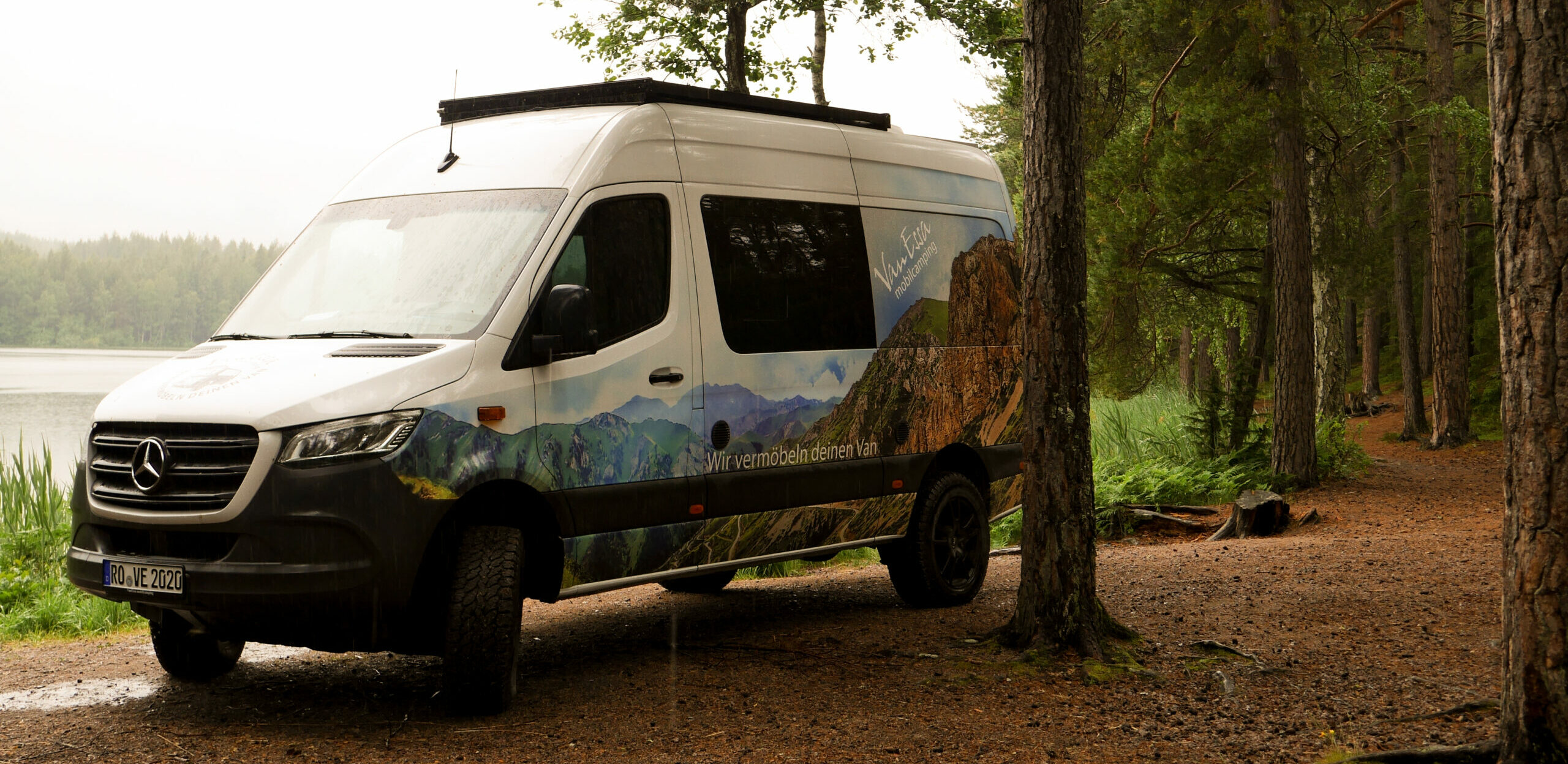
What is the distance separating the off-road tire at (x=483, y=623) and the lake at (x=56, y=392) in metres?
1.76

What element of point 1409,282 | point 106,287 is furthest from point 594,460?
point 106,287

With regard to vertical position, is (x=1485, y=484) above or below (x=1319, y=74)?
below

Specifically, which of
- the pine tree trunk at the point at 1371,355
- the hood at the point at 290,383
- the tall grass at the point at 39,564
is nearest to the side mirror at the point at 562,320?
the hood at the point at 290,383

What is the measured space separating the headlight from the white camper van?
10 mm

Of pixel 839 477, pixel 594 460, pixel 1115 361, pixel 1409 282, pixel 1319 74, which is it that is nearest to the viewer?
pixel 594 460

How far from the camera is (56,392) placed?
92.7 ft

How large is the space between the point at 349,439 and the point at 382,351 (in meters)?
0.47

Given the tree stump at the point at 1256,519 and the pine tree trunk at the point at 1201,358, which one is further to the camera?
the pine tree trunk at the point at 1201,358

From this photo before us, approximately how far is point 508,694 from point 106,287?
3760cm

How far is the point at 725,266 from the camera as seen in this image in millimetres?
6652

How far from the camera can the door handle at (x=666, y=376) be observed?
6.13 metres

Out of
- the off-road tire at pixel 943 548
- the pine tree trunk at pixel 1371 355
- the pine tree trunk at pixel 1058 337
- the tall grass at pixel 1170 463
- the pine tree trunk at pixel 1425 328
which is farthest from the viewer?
the pine tree trunk at pixel 1425 328

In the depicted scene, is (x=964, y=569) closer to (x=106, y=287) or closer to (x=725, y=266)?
(x=725, y=266)

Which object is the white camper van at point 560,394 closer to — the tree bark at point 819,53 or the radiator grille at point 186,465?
the radiator grille at point 186,465
